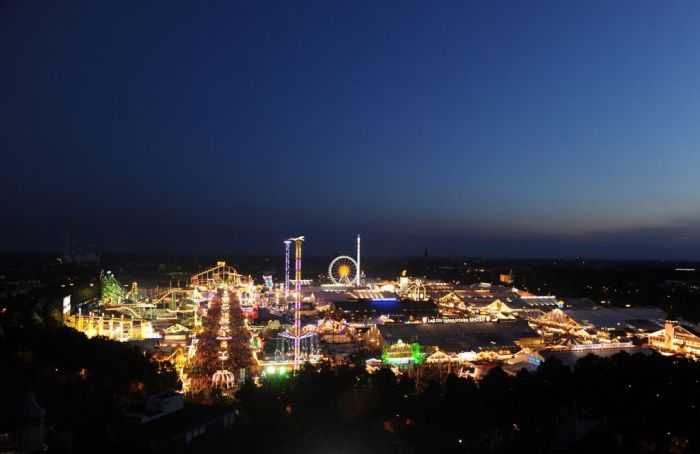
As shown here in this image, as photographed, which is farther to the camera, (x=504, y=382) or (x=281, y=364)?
(x=281, y=364)

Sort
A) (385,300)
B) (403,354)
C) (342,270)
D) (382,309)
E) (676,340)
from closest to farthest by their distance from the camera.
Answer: (403,354) → (676,340) → (382,309) → (385,300) → (342,270)

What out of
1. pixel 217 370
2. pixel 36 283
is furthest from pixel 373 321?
pixel 36 283

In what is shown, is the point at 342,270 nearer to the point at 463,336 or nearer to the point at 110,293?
the point at 110,293

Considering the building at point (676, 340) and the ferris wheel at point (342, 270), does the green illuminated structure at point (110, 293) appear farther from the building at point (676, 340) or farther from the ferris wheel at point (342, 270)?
the building at point (676, 340)

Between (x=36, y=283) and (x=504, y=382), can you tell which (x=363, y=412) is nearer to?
(x=504, y=382)

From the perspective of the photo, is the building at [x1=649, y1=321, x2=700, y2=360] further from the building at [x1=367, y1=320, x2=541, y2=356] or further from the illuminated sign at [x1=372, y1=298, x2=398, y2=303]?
the illuminated sign at [x1=372, y1=298, x2=398, y2=303]

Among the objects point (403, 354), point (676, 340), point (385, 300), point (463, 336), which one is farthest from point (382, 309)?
point (676, 340)

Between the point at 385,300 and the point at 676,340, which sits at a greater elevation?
the point at 385,300

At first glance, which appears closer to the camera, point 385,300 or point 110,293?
point 110,293
